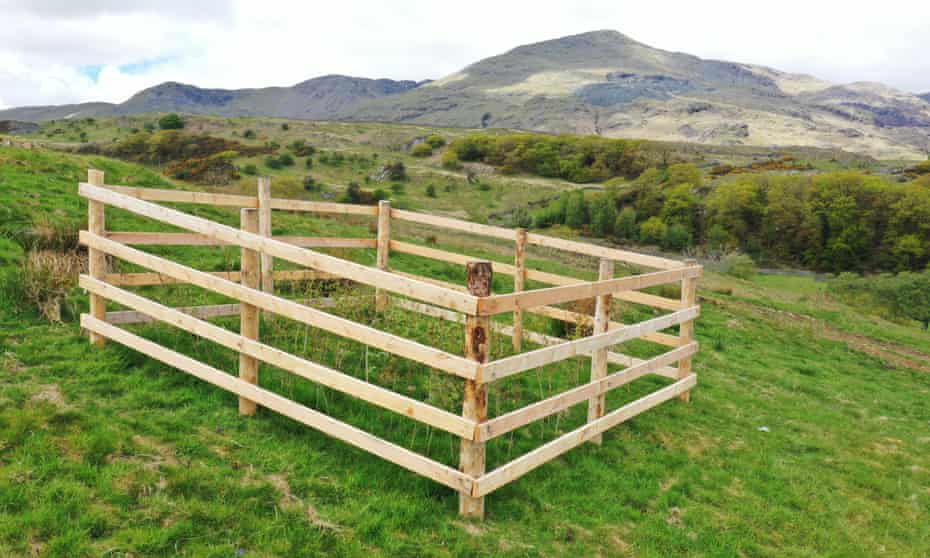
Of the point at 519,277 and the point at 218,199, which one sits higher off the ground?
the point at 218,199

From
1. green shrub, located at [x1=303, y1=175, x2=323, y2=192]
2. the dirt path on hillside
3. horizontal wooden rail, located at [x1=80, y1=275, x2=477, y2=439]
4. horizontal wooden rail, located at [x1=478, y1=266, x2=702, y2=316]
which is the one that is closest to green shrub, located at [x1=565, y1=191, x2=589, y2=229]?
green shrub, located at [x1=303, y1=175, x2=323, y2=192]

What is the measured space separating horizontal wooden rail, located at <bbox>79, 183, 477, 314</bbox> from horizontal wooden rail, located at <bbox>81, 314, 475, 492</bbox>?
1301 mm

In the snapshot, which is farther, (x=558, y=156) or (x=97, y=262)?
(x=558, y=156)

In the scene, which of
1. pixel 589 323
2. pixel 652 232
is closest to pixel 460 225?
pixel 589 323

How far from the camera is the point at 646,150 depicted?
114 meters

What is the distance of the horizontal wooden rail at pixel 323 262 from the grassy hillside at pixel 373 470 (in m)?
1.56

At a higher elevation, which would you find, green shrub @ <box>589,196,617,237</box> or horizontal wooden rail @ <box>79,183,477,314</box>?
horizontal wooden rail @ <box>79,183,477,314</box>

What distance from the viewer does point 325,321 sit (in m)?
5.21

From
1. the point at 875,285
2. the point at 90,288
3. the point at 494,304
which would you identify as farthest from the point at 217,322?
the point at 875,285

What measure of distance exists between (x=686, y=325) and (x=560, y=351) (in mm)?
3632

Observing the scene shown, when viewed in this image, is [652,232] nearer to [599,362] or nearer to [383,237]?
[383,237]

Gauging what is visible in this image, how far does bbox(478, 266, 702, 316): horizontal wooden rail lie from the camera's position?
15.4ft

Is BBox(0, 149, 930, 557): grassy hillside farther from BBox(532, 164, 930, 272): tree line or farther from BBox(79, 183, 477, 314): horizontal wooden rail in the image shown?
BBox(532, 164, 930, 272): tree line

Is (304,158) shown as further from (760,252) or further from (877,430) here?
(877,430)
